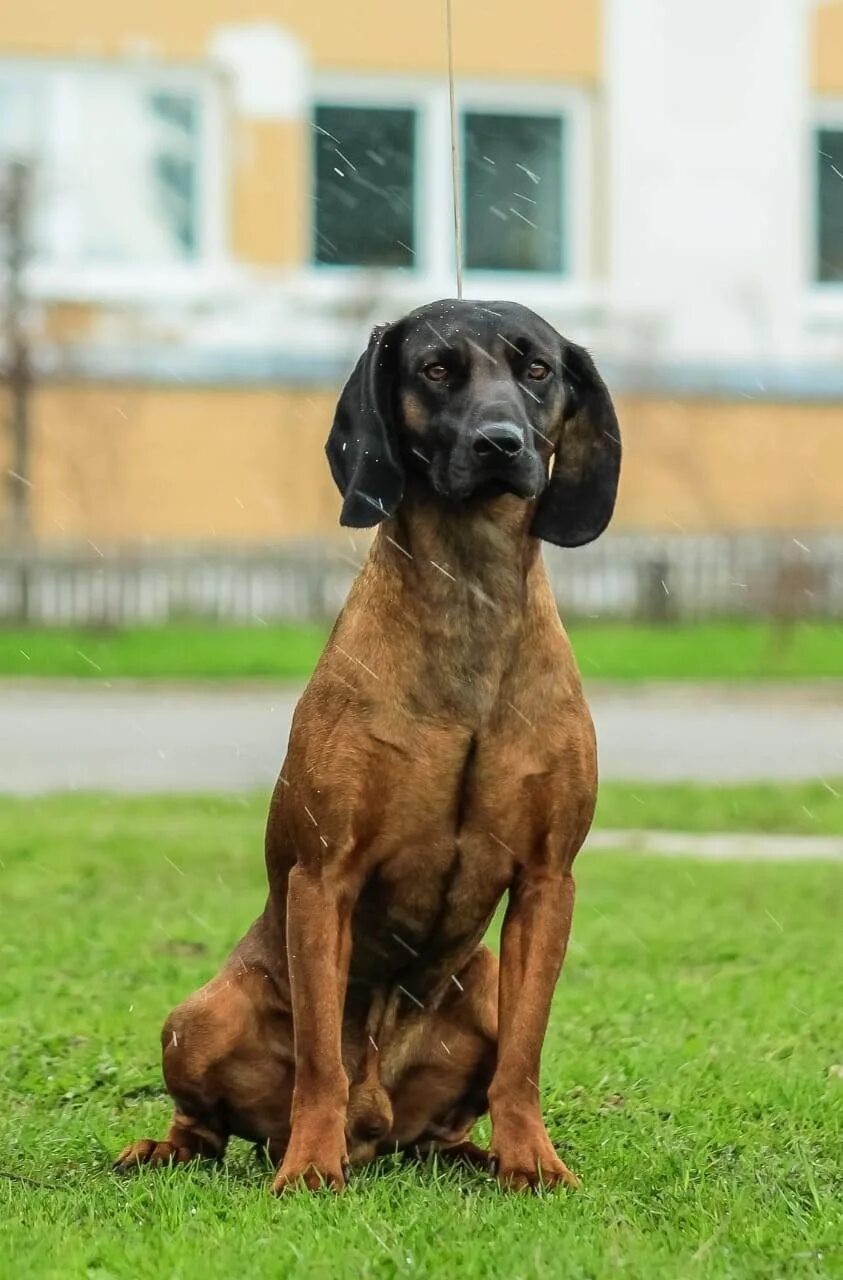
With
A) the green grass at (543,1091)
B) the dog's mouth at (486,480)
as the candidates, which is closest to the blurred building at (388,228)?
the green grass at (543,1091)

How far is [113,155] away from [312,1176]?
1680 cm

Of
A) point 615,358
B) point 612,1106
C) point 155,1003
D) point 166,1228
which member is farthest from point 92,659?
point 166,1228

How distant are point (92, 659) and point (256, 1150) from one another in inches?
480

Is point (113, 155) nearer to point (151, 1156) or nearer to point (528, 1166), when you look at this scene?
point (151, 1156)

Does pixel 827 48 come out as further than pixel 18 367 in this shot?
Yes

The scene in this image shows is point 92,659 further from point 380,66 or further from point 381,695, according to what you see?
point 381,695

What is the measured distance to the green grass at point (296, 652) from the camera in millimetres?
16078

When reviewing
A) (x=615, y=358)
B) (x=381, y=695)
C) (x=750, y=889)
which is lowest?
(x=750, y=889)

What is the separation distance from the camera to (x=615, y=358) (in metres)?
20.6

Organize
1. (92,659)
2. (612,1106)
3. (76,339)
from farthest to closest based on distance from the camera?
(76,339) < (92,659) < (612,1106)

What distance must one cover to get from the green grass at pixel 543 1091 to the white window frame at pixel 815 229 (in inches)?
522

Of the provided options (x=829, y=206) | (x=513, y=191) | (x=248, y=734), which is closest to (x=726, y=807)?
(x=248, y=734)

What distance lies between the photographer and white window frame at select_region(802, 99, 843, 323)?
2138cm

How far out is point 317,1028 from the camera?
419 cm
